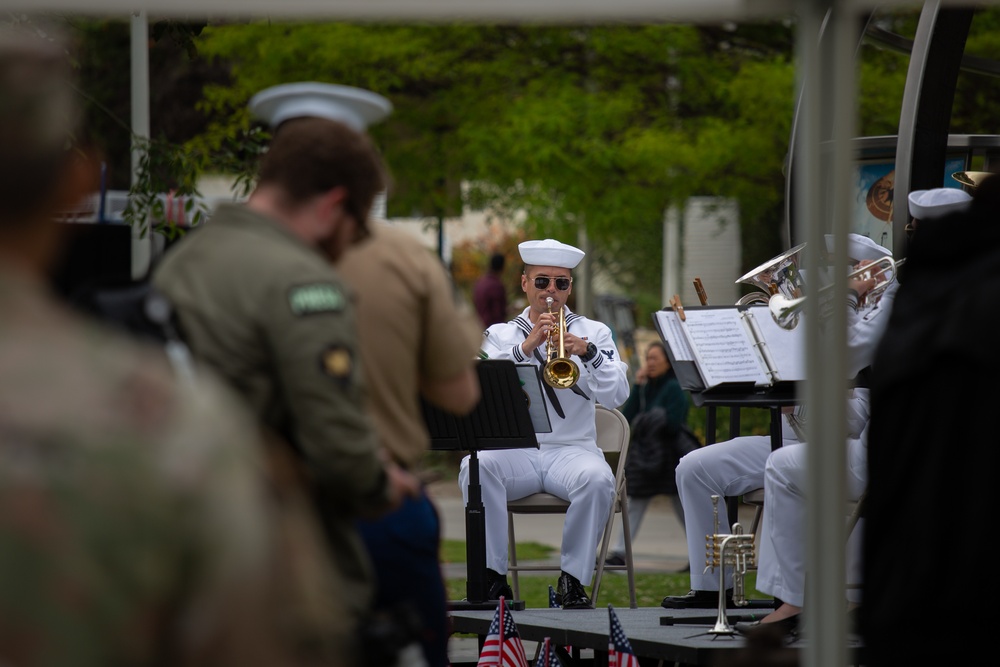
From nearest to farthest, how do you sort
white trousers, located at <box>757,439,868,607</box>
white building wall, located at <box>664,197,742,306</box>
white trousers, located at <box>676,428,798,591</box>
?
white trousers, located at <box>757,439,868,607</box>, white trousers, located at <box>676,428,798,591</box>, white building wall, located at <box>664,197,742,306</box>

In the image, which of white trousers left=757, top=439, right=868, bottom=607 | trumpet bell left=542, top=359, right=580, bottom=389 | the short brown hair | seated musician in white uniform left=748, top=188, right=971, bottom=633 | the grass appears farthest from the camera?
the grass

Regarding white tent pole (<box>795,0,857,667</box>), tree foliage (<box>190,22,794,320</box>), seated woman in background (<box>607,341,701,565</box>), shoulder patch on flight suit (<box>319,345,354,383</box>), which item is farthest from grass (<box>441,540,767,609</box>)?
shoulder patch on flight suit (<box>319,345,354,383</box>)

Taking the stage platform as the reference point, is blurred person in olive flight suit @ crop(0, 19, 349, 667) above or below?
above

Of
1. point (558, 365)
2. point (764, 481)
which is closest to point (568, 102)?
A: point (558, 365)

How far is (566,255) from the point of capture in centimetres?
735

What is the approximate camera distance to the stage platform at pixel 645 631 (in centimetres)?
480

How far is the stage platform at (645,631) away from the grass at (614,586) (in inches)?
69.1

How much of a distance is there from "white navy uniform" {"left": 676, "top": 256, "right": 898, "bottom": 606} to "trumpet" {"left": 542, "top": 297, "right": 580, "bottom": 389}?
2.69 ft

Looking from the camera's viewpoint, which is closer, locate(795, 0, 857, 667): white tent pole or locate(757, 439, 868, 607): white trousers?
locate(795, 0, 857, 667): white tent pole

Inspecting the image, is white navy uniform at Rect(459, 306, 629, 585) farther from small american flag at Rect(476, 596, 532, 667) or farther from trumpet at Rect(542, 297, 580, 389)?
small american flag at Rect(476, 596, 532, 667)

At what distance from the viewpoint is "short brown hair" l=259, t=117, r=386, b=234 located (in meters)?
2.61

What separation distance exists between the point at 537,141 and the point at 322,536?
1059 centimetres

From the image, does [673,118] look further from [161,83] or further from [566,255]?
[161,83]

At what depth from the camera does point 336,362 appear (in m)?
2.39
